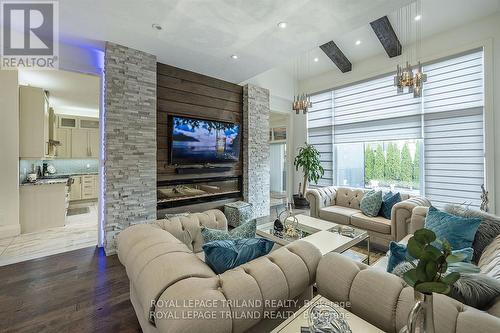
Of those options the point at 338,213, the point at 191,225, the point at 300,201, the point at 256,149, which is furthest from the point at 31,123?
the point at 300,201

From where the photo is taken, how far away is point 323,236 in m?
2.56

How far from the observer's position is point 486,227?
1.82 m

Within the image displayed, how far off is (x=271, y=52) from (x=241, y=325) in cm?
359

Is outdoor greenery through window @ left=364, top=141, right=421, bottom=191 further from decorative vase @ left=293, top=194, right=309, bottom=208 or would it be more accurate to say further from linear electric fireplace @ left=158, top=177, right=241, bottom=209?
linear electric fireplace @ left=158, top=177, right=241, bottom=209

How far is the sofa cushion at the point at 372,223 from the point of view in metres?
3.08

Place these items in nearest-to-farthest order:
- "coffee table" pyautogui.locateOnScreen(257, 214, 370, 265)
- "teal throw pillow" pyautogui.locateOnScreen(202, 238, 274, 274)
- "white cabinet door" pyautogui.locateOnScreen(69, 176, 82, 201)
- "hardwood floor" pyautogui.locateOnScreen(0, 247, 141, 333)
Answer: "teal throw pillow" pyautogui.locateOnScreen(202, 238, 274, 274) → "hardwood floor" pyautogui.locateOnScreen(0, 247, 141, 333) → "coffee table" pyautogui.locateOnScreen(257, 214, 370, 265) → "white cabinet door" pyautogui.locateOnScreen(69, 176, 82, 201)

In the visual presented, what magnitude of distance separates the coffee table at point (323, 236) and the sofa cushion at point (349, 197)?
1308mm

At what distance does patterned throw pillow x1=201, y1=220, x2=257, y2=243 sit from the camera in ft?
5.04

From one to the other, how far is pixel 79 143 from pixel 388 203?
26.9 feet

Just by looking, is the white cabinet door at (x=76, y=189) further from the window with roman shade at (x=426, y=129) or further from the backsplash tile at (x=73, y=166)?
the window with roman shade at (x=426, y=129)

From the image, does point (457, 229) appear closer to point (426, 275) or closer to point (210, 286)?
point (426, 275)

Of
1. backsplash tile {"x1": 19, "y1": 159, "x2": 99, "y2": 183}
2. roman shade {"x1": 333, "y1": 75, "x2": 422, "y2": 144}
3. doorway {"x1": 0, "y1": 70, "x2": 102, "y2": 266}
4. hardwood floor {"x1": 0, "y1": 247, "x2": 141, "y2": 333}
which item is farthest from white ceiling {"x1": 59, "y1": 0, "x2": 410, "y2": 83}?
backsplash tile {"x1": 19, "y1": 159, "x2": 99, "y2": 183}

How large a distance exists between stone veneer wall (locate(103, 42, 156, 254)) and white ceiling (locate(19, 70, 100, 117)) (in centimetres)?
116

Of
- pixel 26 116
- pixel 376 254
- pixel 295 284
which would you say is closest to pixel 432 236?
pixel 295 284
